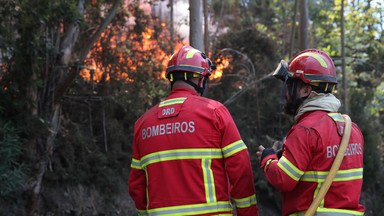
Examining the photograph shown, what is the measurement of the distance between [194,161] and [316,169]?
2.99 feet

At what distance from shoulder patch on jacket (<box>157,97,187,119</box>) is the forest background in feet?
11.1

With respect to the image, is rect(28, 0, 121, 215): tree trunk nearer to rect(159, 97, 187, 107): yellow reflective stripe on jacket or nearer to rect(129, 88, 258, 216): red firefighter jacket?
rect(159, 97, 187, 107): yellow reflective stripe on jacket

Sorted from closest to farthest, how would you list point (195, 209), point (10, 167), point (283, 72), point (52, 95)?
point (195, 209)
point (283, 72)
point (10, 167)
point (52, 95)

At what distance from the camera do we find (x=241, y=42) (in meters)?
13.7

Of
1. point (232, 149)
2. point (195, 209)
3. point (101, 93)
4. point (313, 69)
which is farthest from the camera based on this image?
point (101, 93)

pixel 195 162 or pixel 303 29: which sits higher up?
pixel 303 29

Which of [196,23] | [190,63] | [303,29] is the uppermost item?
[303,29]

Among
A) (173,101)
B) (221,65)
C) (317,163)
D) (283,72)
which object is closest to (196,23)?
(283,72)

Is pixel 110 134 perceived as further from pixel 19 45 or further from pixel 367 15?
pixel 367 15

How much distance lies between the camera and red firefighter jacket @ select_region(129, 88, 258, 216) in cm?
289

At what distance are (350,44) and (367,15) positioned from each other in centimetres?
134

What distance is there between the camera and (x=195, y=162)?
114 inches

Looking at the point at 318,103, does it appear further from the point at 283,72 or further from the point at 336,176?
the point at 336,176

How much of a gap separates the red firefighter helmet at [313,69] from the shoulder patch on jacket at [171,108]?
3.18 ft
